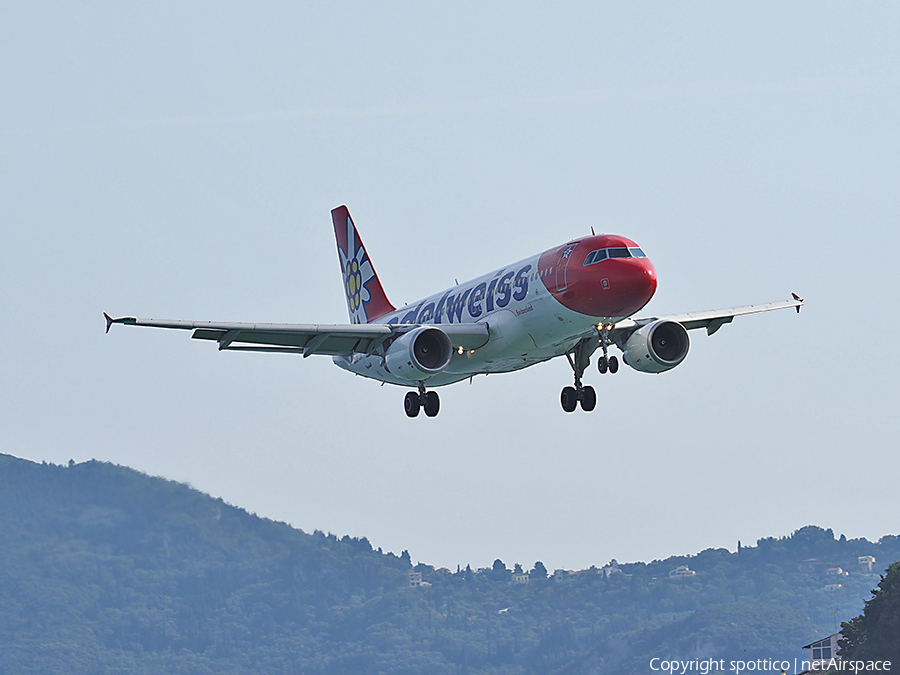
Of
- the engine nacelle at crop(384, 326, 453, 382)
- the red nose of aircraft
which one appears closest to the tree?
the engine nacelle at crop(384, 326, 453, 382)

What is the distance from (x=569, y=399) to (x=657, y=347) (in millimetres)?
4322

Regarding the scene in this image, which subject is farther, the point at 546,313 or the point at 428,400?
the point at 428,400

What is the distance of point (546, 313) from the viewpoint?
44.8 metres

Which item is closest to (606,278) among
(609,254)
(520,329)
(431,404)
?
(609,254)

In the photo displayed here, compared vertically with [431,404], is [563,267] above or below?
above

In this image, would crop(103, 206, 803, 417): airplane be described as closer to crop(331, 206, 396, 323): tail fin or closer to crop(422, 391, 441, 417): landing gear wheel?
crop(422, 391, 441, 417): landing gear wheel

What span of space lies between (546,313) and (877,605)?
69491 millimetres

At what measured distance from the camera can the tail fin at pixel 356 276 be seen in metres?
63.5

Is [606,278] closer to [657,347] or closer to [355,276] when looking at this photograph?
[657,347]

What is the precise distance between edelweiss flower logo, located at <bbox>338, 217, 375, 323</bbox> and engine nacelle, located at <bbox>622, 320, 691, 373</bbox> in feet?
61.5

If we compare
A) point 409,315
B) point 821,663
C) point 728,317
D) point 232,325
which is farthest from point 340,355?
point 821,663

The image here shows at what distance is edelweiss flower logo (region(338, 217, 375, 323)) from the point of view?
64688 mm

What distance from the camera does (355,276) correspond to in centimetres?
6638

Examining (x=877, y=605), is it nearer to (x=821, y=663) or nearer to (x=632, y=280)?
(x=821, y=663)
